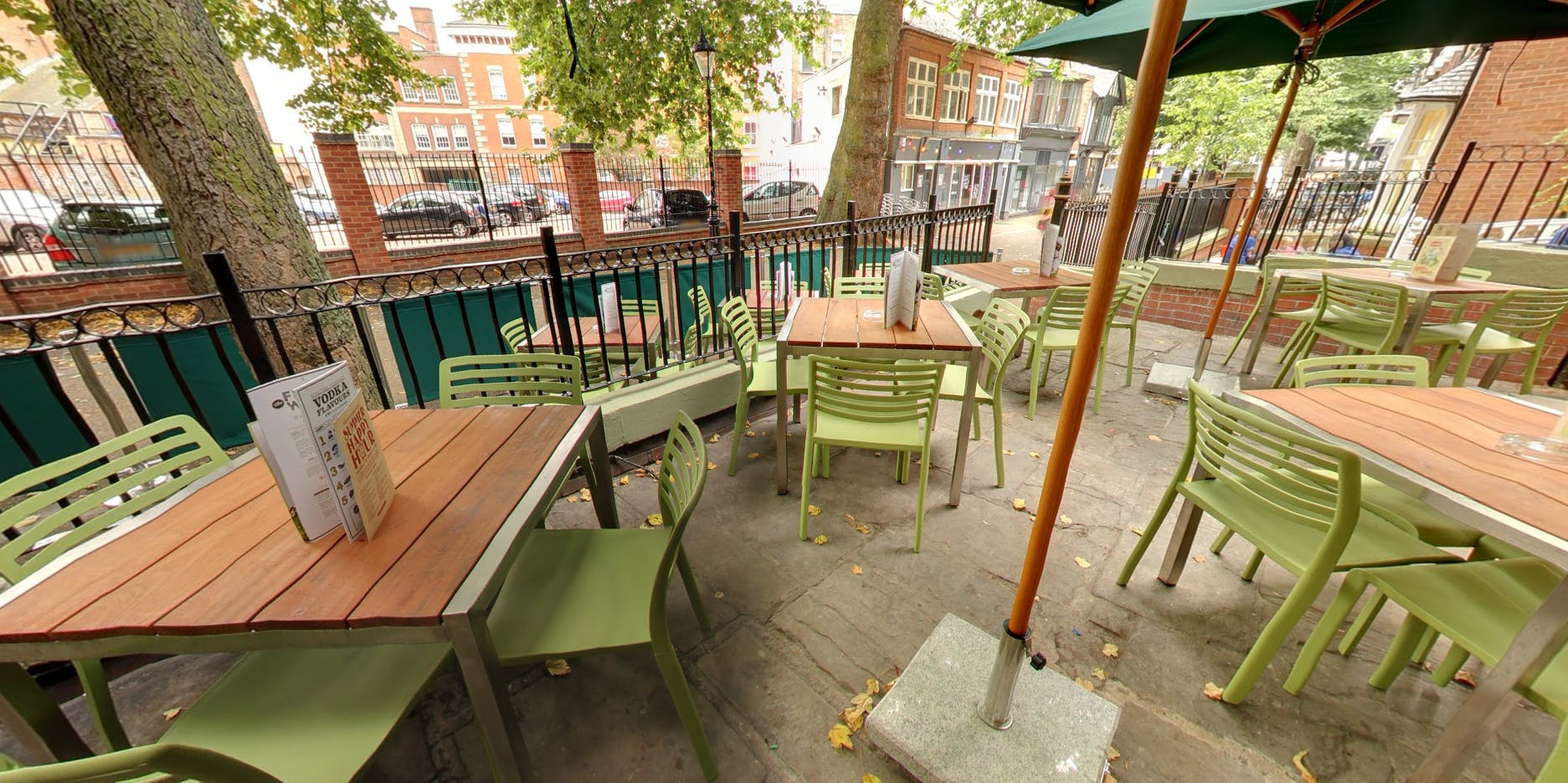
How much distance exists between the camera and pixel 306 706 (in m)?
1.26

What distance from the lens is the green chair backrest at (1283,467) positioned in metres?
1.40

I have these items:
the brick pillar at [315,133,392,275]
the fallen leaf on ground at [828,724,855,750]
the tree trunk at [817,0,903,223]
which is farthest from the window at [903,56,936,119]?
the fallen leaf on ground at [828,724,855,750]

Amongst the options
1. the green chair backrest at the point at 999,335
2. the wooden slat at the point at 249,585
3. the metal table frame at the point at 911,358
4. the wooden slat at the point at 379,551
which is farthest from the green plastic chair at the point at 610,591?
the green chair backrest at the point at 999,335

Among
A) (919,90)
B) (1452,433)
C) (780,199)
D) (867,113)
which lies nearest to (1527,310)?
(1452,433)

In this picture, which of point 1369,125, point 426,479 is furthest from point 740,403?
point 1369,125

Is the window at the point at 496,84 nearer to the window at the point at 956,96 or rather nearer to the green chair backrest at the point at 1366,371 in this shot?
the window at the point at 956,96

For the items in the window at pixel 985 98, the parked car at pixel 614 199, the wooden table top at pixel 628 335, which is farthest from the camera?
the window at pixel 985 98

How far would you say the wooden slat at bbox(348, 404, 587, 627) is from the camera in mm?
1083

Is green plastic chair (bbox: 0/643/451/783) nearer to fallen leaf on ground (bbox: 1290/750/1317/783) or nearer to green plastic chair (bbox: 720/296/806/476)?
green plastic chair (bbox: 720/296/806/476)

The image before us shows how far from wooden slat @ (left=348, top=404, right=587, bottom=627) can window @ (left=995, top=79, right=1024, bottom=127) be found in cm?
2634

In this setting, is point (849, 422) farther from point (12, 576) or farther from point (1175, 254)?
point (1175, 254)

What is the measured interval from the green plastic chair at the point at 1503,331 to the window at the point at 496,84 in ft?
118

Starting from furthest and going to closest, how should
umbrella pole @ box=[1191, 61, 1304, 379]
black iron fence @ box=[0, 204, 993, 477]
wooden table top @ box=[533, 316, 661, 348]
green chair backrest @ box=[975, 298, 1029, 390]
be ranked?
wooden table top @ box=[533, 316, 661, 348] → umbrella pole @ box=[1191, 61, 1304, 379] → green chair backrest @ box=[975, 298, 1029, 390] → black iron fence @ box=[0, 204, 993, 477]

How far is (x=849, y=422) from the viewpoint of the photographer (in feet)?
8.73
